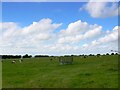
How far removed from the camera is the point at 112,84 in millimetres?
28047

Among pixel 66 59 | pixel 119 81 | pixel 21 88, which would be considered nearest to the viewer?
pixel 21 88

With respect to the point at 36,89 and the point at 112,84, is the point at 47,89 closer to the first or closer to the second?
the point at 36,89

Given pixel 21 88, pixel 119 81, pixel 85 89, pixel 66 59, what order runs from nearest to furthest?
pixel 85 89
pixel 21 88
pixel 119 81
pixel 66 59

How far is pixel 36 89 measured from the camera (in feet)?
85.7

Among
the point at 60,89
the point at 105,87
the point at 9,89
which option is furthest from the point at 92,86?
the point at 9,89

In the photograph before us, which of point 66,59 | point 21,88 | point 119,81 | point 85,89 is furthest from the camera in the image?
point 66,59

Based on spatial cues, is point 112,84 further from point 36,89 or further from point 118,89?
point 36,89

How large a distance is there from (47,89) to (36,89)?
0.92 m

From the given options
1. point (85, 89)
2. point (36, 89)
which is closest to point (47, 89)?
point (36, 89)

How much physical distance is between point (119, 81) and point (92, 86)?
141 inches

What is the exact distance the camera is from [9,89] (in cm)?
2688

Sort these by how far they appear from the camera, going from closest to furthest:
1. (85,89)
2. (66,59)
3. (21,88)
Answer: (85,89), (21,88), (66,59)

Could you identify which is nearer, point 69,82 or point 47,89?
point 47,89

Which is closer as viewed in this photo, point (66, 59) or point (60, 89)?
point (60, 89)
